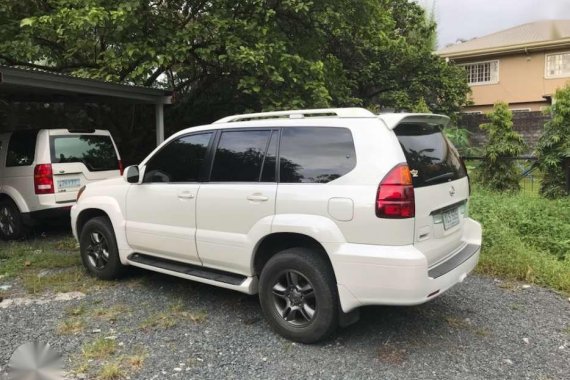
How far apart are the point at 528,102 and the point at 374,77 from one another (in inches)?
418

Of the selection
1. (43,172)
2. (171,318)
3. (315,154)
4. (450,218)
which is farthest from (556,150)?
(43,172)

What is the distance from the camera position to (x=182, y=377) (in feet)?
11.9

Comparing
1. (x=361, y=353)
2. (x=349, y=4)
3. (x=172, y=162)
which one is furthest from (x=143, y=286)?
(x=349, y=4)

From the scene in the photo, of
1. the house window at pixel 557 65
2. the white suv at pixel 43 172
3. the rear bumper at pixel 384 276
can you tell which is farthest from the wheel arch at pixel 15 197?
the house window at pixel 557 65

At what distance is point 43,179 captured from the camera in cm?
775

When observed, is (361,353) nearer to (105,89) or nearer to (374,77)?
(105,89)

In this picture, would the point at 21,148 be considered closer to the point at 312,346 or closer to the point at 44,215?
the point at 44,215

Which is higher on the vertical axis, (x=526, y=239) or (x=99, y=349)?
(x=526, y=239)

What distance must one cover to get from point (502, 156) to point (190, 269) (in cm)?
783

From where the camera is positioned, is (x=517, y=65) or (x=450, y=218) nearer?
(x=450, y=218)

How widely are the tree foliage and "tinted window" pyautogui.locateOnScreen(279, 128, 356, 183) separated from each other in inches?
180

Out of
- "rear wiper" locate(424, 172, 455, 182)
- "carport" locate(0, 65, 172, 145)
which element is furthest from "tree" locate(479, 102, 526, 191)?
"rear wiper" locate(424, 172, 455, 182)

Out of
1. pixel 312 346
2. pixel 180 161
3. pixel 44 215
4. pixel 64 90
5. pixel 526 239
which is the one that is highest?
pixel 64 90

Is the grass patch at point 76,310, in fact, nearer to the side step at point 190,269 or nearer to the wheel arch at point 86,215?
the side step at point 190,269
